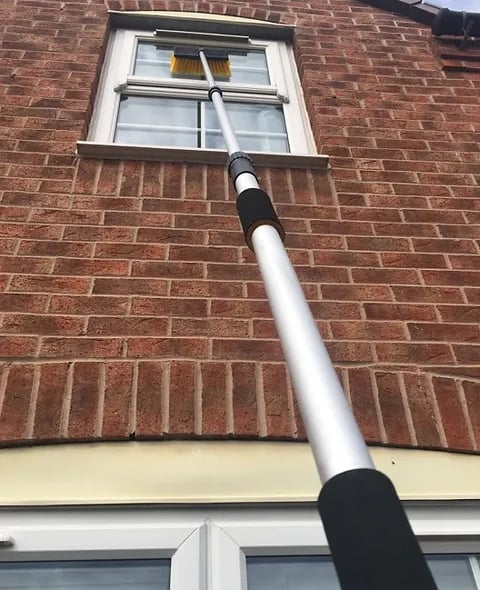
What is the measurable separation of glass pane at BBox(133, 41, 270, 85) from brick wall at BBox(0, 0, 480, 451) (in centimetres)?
51

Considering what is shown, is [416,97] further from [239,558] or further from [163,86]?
[239,558]

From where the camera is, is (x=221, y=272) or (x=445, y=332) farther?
(x=221, y=272)

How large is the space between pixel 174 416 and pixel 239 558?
0.50 metres

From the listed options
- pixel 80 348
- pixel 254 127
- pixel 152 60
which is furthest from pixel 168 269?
pixel 152 60

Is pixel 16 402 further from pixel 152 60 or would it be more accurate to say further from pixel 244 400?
pixel 152 60

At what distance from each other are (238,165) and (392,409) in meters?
1.00

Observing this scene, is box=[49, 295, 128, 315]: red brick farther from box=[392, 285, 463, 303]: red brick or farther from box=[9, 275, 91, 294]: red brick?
box=[392, 285, 463, 303]: red brick

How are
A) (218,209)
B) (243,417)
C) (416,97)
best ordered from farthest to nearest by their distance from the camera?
(416,97)
(218,209)
(243,417)

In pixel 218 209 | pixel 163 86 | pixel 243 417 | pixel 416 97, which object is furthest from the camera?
pixel 163 86

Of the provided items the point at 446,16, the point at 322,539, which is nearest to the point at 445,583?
the point at 322,539

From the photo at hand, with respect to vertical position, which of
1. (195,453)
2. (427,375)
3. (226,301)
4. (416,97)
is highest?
(416,97)

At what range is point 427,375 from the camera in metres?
2.33

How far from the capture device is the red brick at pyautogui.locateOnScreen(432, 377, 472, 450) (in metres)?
2.13

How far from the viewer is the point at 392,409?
2195 mm
